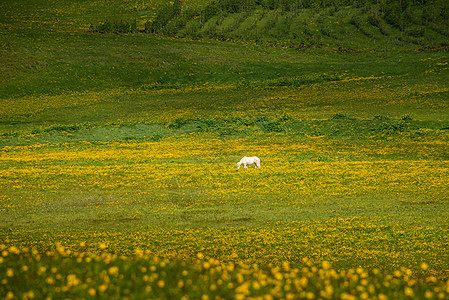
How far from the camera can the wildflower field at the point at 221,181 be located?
8.65 meters

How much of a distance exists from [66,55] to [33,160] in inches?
2818

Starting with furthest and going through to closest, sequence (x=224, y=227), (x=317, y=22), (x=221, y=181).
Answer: (x=317, y=22) → (x=221, y=181) → (x=224, y=227)

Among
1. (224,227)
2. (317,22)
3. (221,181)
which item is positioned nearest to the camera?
(224,227)

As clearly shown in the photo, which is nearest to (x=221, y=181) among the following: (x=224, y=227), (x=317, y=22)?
(x=224, y=227)

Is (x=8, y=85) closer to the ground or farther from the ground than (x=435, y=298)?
closer to the ground

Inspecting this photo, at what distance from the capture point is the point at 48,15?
482ft

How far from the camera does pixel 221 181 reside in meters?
27.9

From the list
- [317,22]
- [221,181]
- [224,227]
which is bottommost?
[221,181]

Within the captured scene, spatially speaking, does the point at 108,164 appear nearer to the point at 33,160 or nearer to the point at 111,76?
the point at 33,160

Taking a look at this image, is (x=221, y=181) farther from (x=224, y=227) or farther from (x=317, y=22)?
(x=317, y=22)

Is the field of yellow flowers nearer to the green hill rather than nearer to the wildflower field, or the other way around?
the wildflower field

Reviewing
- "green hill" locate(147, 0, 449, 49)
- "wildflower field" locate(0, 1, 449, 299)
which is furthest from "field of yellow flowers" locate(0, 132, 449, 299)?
"green hill" locate(147, 0, 449, 49)

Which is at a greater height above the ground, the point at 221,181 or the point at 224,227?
the point at 224,227

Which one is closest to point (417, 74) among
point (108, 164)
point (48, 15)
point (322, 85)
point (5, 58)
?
point (322, 85)
